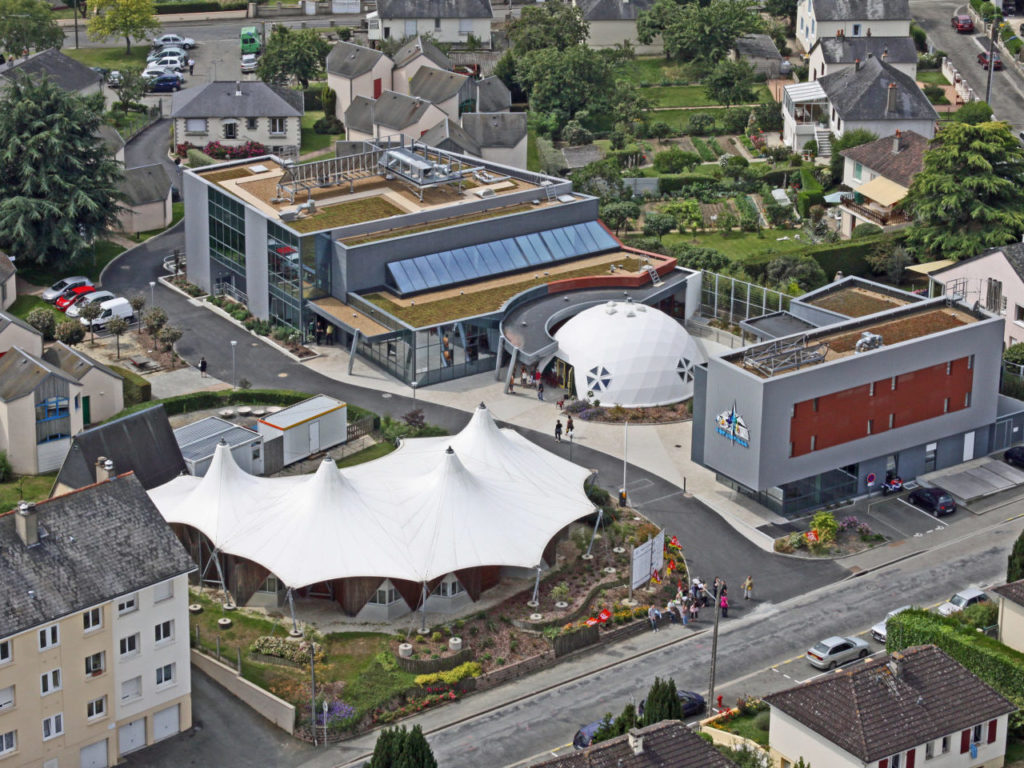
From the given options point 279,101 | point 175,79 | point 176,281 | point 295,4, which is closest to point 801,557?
point 176,281

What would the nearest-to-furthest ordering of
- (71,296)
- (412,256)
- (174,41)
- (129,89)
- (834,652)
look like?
(834,652) < (412,256) < (71,296) < (129,89) < (174,41)

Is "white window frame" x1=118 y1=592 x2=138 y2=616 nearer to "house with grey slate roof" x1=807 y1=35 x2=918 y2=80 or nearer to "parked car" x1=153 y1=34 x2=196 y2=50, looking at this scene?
"house with grey slate roof" x1=807 y1=35 x2=918 y2=80

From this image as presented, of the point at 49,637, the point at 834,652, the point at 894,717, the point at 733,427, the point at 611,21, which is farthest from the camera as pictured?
the point at 611,21

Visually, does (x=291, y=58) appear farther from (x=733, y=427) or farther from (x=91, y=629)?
(x=91, y=629)

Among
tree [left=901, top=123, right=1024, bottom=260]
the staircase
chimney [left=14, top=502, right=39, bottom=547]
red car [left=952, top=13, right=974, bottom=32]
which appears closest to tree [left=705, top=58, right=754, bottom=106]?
the staircase

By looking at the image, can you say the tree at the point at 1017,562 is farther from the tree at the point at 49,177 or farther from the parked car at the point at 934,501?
the tree at the point at 49,177

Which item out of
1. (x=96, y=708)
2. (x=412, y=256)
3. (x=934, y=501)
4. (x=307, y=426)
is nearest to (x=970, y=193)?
(x=934, y=501)
